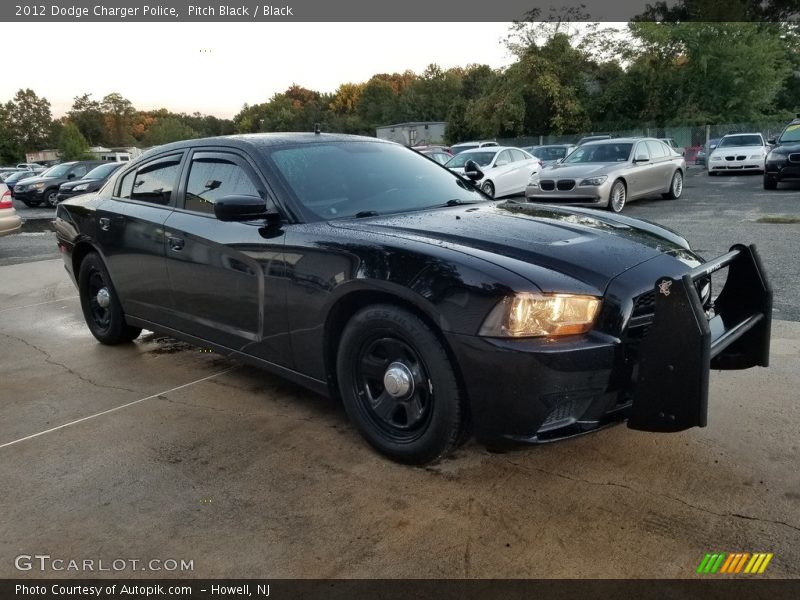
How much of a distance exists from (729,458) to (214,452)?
2.48 metres

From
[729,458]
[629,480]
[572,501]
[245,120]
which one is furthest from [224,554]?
[245,120]

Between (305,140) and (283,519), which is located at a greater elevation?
(305,140)

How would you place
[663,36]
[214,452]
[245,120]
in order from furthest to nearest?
[245,120]
[663,36]
[214,452]

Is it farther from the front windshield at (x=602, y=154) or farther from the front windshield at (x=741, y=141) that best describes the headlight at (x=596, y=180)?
the front windshield at (x=741, y=141)

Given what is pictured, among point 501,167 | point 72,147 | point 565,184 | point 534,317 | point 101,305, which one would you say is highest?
point 72,147

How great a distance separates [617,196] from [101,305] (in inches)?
404

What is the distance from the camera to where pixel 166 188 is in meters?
4.50

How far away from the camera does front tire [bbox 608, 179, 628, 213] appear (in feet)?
42.0

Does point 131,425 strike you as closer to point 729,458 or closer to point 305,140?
point 305,140

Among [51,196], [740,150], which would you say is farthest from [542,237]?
[51,196]

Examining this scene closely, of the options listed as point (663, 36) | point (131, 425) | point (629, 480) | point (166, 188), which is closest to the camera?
point (629, 480)

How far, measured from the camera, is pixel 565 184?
1291cm

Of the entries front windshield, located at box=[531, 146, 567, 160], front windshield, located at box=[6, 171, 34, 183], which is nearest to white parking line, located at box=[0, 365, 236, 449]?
front windshield, located at box=[531, 146, 567, 160]
